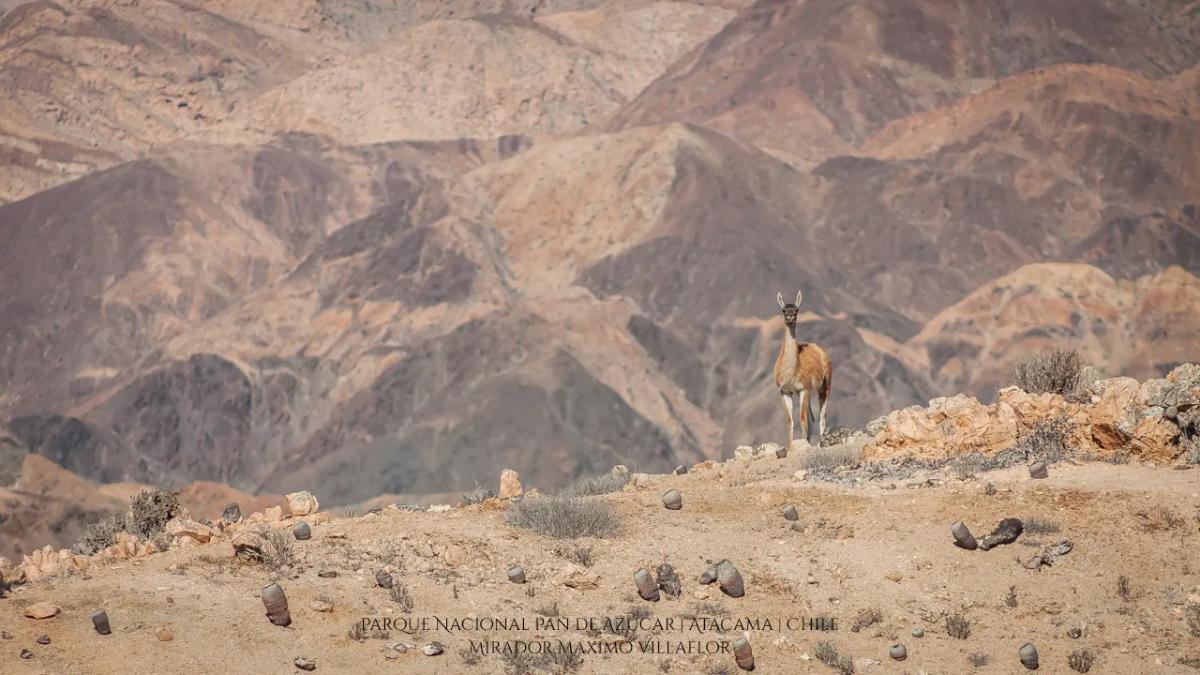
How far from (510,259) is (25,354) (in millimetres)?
54231

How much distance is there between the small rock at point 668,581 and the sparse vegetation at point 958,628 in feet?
9.20

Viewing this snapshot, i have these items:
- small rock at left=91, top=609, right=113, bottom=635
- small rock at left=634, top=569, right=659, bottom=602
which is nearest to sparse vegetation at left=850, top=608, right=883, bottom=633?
small rock at left=634, top=569, right=659, bottom=602

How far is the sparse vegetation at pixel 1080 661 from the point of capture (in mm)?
16312

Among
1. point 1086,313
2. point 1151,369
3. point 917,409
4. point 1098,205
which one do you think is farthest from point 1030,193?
point 917,409

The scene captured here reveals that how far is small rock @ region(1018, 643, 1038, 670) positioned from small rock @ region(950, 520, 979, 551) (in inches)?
93.1

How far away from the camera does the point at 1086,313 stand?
5399 inches

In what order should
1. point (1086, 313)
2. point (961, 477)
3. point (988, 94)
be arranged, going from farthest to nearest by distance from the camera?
1. point (988, 94)
2. point (1086, 313)
3. point (961, 477)

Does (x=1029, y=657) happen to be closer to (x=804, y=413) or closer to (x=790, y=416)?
(x=790, y=416)

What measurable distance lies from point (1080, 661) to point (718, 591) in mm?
3744

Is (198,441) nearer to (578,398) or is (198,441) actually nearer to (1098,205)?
(578,398)

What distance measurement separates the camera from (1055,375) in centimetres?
2517

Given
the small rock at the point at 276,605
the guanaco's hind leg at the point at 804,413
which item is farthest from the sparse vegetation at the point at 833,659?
the guanaco's hind leg at the point at 804,413

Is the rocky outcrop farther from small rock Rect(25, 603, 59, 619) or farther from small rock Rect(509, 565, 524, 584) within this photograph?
small rock Rect(25, 603, 59, 619)

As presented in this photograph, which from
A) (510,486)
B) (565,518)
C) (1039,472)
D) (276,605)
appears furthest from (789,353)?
(276,605)
